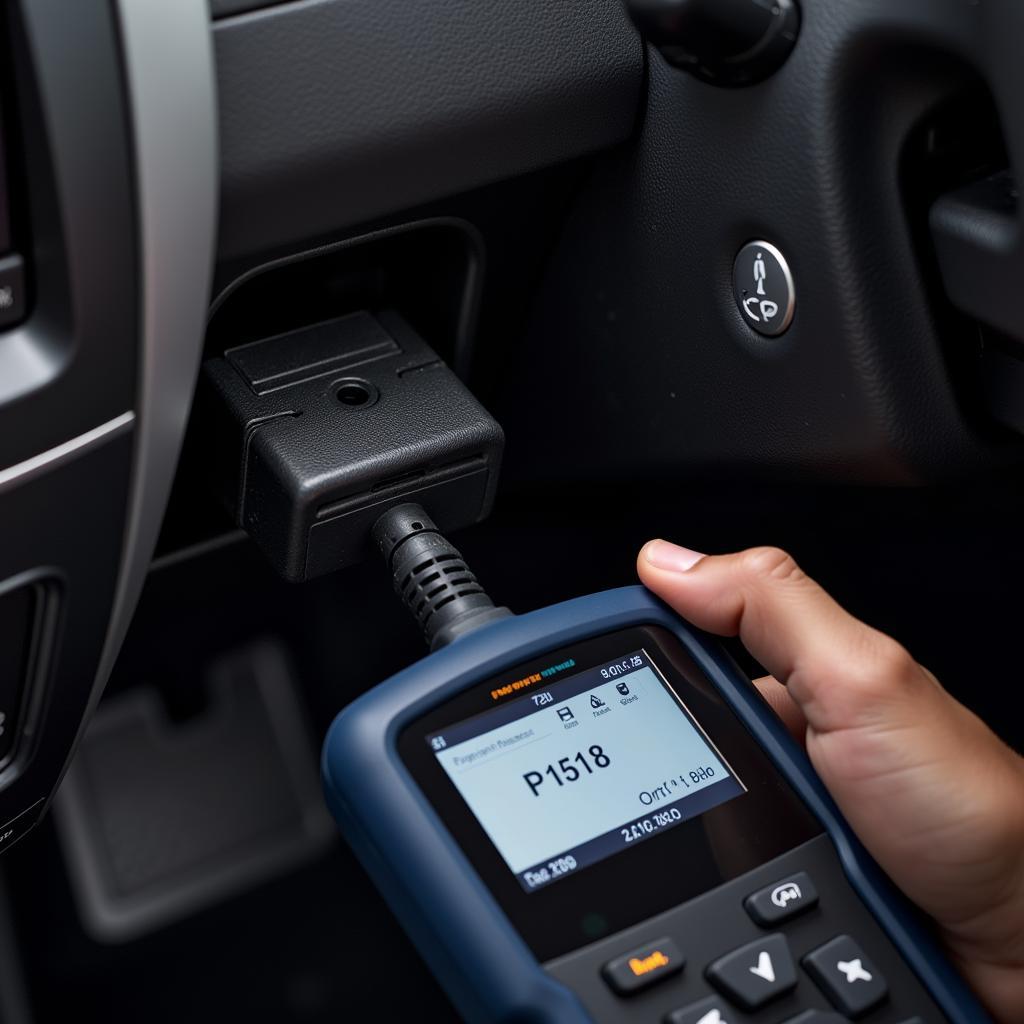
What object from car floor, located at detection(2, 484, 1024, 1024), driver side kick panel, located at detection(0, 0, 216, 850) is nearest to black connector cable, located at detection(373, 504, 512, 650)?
driver side kick panel, located at detection(0, 0, 216, 850)

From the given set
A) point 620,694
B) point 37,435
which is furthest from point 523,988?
point 37,435

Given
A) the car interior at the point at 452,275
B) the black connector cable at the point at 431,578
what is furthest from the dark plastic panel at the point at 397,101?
the black connector cable at the point at 431,578

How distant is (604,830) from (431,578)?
15 centimetres

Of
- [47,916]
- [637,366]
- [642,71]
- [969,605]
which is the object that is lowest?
[47,916]

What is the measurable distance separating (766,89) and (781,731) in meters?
0.31

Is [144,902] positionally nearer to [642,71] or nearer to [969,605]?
[969,605]

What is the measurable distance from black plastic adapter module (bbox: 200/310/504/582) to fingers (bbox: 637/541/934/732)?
4.4 inches

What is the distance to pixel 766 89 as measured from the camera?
0.64 meters

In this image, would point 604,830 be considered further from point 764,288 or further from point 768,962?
point 764,288

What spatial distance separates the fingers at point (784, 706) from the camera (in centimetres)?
79

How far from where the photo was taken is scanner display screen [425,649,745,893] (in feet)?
2.09

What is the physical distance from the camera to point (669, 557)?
0.71 m

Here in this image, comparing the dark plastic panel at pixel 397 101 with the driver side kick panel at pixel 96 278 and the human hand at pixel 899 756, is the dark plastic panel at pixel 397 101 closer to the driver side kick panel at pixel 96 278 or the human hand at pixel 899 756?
the driver side kick panel at pixel 96 278

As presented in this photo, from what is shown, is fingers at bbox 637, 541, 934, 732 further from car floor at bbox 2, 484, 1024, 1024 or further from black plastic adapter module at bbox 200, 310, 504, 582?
car floor at bbox 2, 484, 1024, 1024
